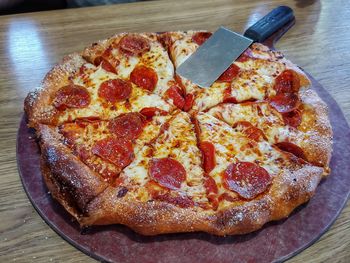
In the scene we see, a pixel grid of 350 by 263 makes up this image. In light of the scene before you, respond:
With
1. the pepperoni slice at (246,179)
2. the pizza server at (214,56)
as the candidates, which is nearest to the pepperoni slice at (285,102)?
the pizza server at (214,56)

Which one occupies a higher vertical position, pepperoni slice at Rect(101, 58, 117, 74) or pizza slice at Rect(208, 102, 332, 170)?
pepperoni slice at Rect(101, 58, 117, 74)

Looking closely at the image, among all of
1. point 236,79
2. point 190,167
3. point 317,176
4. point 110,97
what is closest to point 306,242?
point 317,176

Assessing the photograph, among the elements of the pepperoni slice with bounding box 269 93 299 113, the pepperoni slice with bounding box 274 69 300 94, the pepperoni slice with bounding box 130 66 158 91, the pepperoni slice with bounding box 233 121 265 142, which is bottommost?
the pepperoni slice with bounding box 233 121 265 142

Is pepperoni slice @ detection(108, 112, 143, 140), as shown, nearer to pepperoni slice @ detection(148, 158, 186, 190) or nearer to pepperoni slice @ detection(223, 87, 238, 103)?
pepperoni slice @ detection(148, 158, 186, 190)

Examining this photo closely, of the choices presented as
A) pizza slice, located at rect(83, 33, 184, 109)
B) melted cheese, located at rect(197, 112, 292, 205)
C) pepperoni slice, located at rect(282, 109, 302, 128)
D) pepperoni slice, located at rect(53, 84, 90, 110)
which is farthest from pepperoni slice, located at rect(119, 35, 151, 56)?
pepperoni slice, located at rect(282, 109, 302, 128)

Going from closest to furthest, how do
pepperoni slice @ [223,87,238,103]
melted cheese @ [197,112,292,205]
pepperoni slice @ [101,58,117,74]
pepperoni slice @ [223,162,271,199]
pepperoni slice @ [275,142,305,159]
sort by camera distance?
1. pepperoni slice @ [223,162,271,199]
2. melted cheese @ [197,112,292,205]
3. pepperoni slice @ [275,142,305,159]
4. pepperoni slice @ [223,87,238,103]
5. pepperoni slice @ [101,58,117,74]

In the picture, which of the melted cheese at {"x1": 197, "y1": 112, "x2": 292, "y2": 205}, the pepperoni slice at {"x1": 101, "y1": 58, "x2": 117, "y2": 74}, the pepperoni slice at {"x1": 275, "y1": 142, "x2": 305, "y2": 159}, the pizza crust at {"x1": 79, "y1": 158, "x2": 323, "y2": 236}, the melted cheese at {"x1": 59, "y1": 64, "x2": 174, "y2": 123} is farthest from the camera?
the pepperoni slice at {"x1": 101, "y1": 58, "x2": 117, "y2": 74}

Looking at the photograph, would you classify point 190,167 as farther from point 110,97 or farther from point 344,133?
point 344,133
